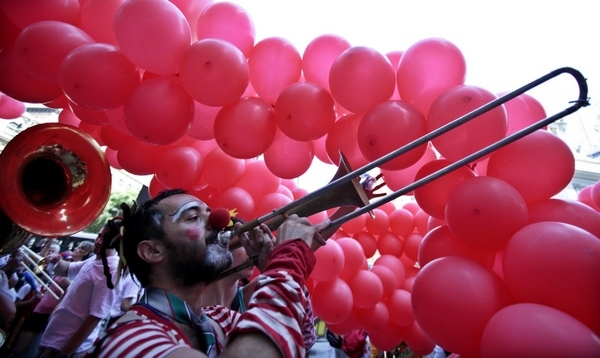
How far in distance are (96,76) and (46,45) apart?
1.64 ft

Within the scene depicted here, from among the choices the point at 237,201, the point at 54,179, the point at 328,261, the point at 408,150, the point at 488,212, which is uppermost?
the point at 408,150

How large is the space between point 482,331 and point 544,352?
29 cm

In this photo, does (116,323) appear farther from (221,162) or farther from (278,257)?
(221,162)

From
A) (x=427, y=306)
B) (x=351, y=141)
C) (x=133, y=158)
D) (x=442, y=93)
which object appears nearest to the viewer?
(x=427, y=306)

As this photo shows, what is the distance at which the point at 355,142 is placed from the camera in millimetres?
2350

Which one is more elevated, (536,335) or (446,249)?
(536,335)

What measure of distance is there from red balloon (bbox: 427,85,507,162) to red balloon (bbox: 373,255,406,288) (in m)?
2.05

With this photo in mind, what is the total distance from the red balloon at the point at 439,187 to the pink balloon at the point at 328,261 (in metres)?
1.01

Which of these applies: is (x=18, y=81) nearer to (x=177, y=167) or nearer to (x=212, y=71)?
(x=177, y=167)

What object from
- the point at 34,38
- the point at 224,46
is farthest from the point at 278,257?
the point at 34,38

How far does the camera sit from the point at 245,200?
9.64 feet

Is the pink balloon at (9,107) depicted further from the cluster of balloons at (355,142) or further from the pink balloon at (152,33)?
the pink balloon at (152,33)

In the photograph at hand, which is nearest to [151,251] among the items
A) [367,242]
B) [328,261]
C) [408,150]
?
[408,150]

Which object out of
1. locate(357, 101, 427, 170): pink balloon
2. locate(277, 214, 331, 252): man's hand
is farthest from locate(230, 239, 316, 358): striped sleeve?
locate(357, 101, 427, 170): pink balloon
